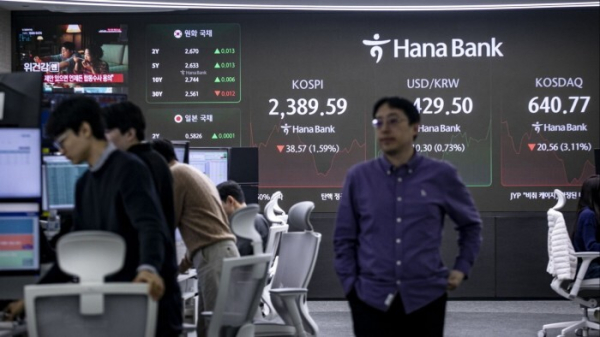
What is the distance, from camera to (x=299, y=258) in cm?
542

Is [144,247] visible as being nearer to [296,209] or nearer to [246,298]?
[246,298]

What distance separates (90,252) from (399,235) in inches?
47.5

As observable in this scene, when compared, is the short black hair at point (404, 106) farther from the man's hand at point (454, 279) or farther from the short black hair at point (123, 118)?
the short black hair at point (123, 118)

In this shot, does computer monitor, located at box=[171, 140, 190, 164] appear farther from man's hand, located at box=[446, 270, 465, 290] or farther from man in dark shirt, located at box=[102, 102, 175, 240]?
man's hand, located at box=[446, 270, 465, 290]

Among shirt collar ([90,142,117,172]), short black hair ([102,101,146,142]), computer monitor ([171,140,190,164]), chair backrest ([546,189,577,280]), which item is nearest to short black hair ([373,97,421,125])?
short black hair ([102,101,146,142])

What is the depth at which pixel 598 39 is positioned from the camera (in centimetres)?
923

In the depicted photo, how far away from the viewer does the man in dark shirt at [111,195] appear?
2.90 meters

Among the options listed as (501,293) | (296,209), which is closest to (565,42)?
(501,293)

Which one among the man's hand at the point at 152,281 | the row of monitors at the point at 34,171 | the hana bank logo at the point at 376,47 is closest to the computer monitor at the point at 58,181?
the row of monitors at the point at 34,171

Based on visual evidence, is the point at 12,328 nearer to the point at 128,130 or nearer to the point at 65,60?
the point at 128,130

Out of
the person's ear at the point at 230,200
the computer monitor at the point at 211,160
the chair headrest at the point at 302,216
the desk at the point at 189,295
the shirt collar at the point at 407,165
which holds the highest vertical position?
the shirt collar at the point at 407,165

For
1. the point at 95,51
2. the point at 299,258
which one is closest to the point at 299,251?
the point at 299,258

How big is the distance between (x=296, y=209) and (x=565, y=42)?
485 centimetres

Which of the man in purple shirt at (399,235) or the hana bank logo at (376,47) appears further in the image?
the hana bank logo at (376,47)
